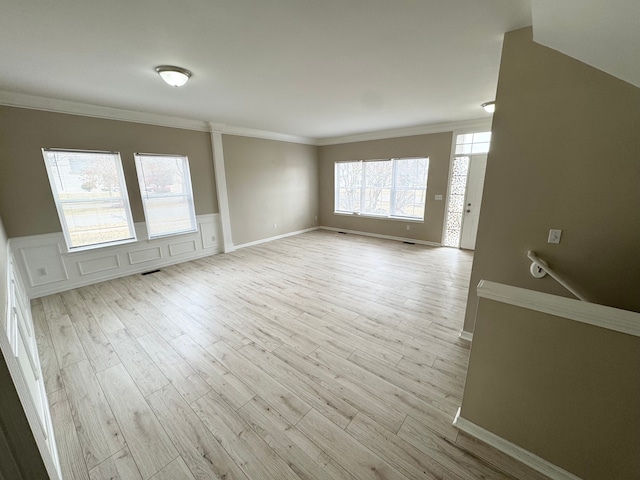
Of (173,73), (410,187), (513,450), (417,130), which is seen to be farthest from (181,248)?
(417,130)

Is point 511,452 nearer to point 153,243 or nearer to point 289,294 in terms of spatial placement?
point 289,294

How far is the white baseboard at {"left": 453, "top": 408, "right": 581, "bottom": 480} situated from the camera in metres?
1.30

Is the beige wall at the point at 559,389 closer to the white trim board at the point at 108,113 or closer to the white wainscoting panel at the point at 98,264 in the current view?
the white wainscoting panel at the point at 98,264

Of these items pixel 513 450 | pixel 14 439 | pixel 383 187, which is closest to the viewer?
pixel 14 439

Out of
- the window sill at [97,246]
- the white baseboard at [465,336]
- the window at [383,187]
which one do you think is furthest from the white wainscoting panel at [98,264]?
the window at [383,187]

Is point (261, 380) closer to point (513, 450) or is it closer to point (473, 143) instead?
point (513, 450)

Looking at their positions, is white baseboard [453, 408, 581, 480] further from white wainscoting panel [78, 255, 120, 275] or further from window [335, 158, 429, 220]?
white wainscoting panel [78, 255, 120, 275]

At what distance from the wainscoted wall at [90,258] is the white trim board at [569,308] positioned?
16.4 ft

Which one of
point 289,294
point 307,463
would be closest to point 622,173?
point 307,463

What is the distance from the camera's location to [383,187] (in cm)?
636

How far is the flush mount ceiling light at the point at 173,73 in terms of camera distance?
7.65 ft

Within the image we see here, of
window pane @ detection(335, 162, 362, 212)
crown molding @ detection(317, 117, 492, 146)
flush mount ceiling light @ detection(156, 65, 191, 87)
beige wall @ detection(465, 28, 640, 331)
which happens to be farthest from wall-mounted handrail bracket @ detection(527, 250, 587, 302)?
window pane @ detection(335, 162, 362, 212)

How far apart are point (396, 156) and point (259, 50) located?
454 cm

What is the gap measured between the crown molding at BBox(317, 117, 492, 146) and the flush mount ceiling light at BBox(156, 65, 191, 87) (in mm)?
4602
